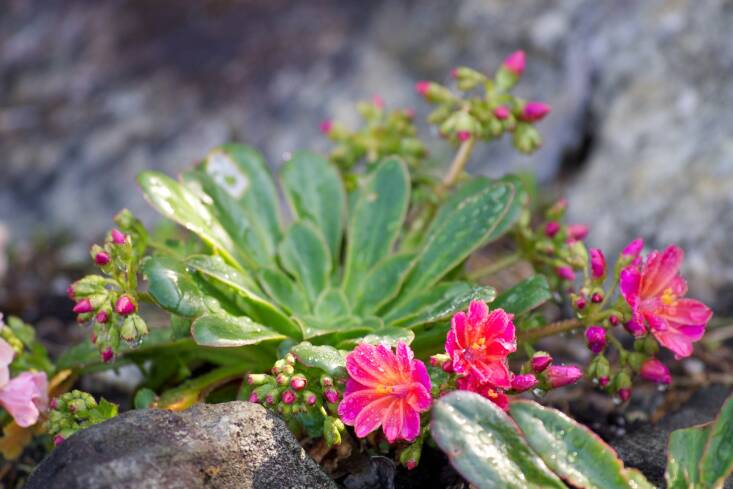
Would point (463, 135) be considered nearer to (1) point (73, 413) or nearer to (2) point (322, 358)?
(2) point (322, 358)

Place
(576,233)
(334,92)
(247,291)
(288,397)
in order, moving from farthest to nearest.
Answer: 1. (334,92)
2. (576,233)
3. (247,291)
4. (288,397)

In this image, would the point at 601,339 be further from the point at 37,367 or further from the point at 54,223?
the point at 54,223

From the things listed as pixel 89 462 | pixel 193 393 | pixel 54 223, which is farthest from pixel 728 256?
pixel 54 223

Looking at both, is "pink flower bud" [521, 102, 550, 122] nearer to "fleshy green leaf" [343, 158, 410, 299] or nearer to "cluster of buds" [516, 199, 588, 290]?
"cluster of buds" [516, 199, 588, 290]

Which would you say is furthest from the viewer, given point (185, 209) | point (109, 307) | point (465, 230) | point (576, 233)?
point (576, 233)

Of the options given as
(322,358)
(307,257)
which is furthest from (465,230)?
(322,358)

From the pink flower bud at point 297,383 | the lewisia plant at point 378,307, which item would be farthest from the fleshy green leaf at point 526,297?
the pink flower bud at point 297,383

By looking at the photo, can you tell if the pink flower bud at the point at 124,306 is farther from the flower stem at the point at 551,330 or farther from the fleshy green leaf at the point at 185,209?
the flower stem at the point at 551,330
